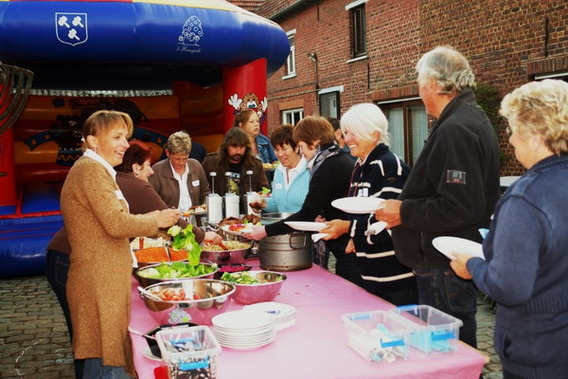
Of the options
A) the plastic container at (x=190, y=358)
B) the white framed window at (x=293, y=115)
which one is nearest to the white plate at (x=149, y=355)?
the plastic container at (x=190, y=358)

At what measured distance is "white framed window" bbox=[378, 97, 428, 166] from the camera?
11367mm

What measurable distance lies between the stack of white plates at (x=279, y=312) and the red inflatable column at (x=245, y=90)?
570cm

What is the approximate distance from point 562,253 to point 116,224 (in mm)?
1757

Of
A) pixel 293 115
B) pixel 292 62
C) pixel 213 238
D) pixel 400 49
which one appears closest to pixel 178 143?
pixel 213 238

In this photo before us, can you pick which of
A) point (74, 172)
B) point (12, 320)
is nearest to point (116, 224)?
point (74, 172)

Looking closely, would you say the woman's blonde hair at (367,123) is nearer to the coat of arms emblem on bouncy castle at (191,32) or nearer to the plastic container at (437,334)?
the plastic container at (437,334)

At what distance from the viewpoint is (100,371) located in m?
2.80

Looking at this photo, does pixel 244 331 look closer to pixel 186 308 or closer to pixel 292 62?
pixel 186 308

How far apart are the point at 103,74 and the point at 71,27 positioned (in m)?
2.64

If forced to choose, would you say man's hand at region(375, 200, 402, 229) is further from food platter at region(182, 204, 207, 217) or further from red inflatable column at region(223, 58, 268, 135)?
red inflatable column at region(223, 58, 268, 135)

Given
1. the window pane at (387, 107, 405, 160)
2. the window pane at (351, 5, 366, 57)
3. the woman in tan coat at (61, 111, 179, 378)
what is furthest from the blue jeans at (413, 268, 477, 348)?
the window pane at (351, 5, 366, 57)

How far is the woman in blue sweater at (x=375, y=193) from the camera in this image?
9.46 feet

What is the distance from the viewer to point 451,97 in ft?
8.28

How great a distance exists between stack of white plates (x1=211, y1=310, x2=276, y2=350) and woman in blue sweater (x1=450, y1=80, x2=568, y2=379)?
2.50 feet
